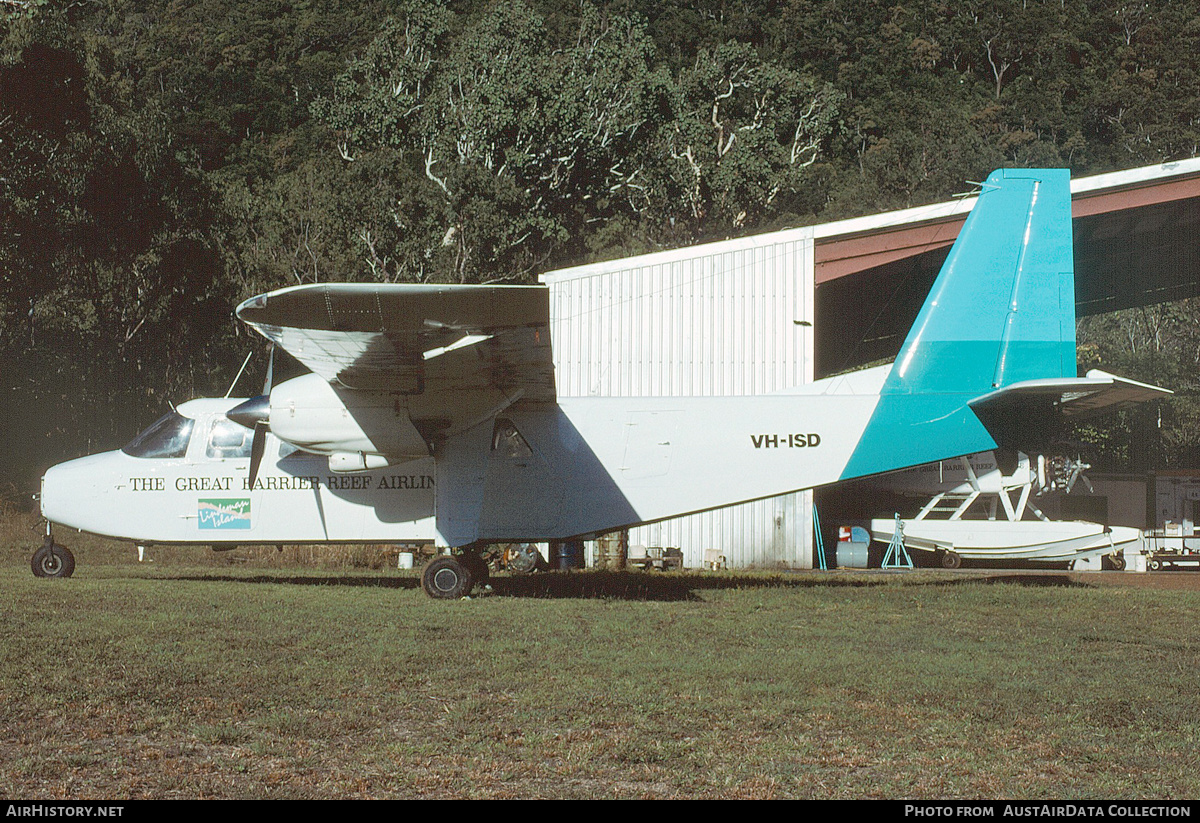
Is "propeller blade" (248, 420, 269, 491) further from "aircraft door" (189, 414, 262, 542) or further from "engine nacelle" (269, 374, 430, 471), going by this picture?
"engine nacelle" (269, 374, 430, 471)

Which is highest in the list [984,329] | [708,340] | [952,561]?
[708,340]

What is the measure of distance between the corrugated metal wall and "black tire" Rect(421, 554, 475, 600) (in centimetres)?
820

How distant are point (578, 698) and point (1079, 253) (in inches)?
742

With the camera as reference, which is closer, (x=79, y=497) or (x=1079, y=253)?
(x=79, y=497)

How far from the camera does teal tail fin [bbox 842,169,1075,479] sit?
13039 mm

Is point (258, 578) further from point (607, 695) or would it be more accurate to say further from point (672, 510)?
point (607, 695)

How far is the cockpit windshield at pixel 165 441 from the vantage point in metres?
13.7

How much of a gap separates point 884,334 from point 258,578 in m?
18.3

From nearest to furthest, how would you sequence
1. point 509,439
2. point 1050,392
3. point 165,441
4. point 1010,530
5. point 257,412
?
point 1050,392, point 257,412, point 509,439, point 165,441, point 1010,530

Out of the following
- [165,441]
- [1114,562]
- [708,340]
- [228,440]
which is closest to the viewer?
[228,440]

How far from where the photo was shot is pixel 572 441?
13320 mm

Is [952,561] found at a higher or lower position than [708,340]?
lower

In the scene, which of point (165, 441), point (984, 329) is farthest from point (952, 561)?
point (165, 441)

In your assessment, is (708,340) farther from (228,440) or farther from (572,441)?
(228,440)
